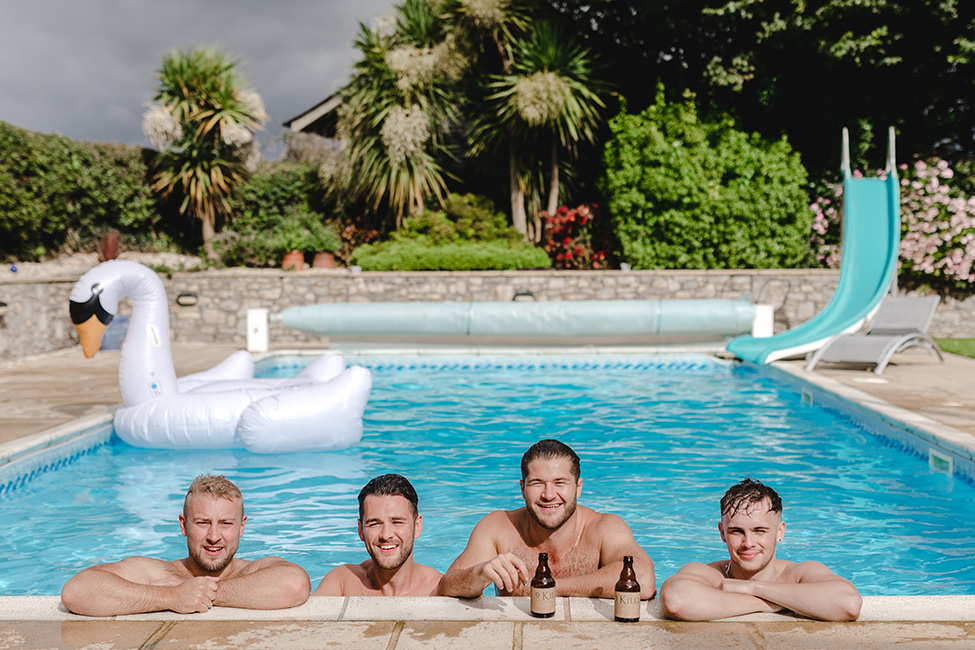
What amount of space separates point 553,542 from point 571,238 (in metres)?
13.4

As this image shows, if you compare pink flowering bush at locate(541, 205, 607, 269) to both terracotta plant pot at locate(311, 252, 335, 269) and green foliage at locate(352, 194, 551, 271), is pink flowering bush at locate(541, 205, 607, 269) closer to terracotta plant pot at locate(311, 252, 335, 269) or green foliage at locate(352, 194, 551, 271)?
green foliage at locate(352, 194, 551, 271)

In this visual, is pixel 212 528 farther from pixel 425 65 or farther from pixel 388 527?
pixel 425 65

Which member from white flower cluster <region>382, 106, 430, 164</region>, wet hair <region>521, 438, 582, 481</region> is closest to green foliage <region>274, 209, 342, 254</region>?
white flower cluster <region>382, 106, 430, 164</region>

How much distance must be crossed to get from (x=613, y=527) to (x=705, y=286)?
11450mm

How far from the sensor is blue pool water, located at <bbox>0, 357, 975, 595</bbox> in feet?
15.9

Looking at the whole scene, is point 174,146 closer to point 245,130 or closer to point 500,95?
point 245,130

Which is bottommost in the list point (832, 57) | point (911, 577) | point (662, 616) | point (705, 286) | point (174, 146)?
point (911, 577)

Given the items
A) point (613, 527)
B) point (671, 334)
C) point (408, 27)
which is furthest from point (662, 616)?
point (408, 27)

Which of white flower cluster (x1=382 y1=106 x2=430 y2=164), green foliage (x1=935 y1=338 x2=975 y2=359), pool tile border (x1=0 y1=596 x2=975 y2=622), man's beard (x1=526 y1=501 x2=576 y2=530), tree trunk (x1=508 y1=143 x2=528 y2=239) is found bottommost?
pool tile border (x1=0 y1=596 x2=975 y2=622)

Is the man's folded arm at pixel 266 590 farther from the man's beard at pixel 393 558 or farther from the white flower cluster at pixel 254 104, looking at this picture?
the white flower cluster at pixel 254 104

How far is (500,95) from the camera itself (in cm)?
1547

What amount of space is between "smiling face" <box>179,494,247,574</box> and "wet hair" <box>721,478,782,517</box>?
175 cm

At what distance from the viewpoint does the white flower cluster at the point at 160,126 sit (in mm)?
17516

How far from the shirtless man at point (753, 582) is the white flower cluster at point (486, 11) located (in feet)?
47.9
